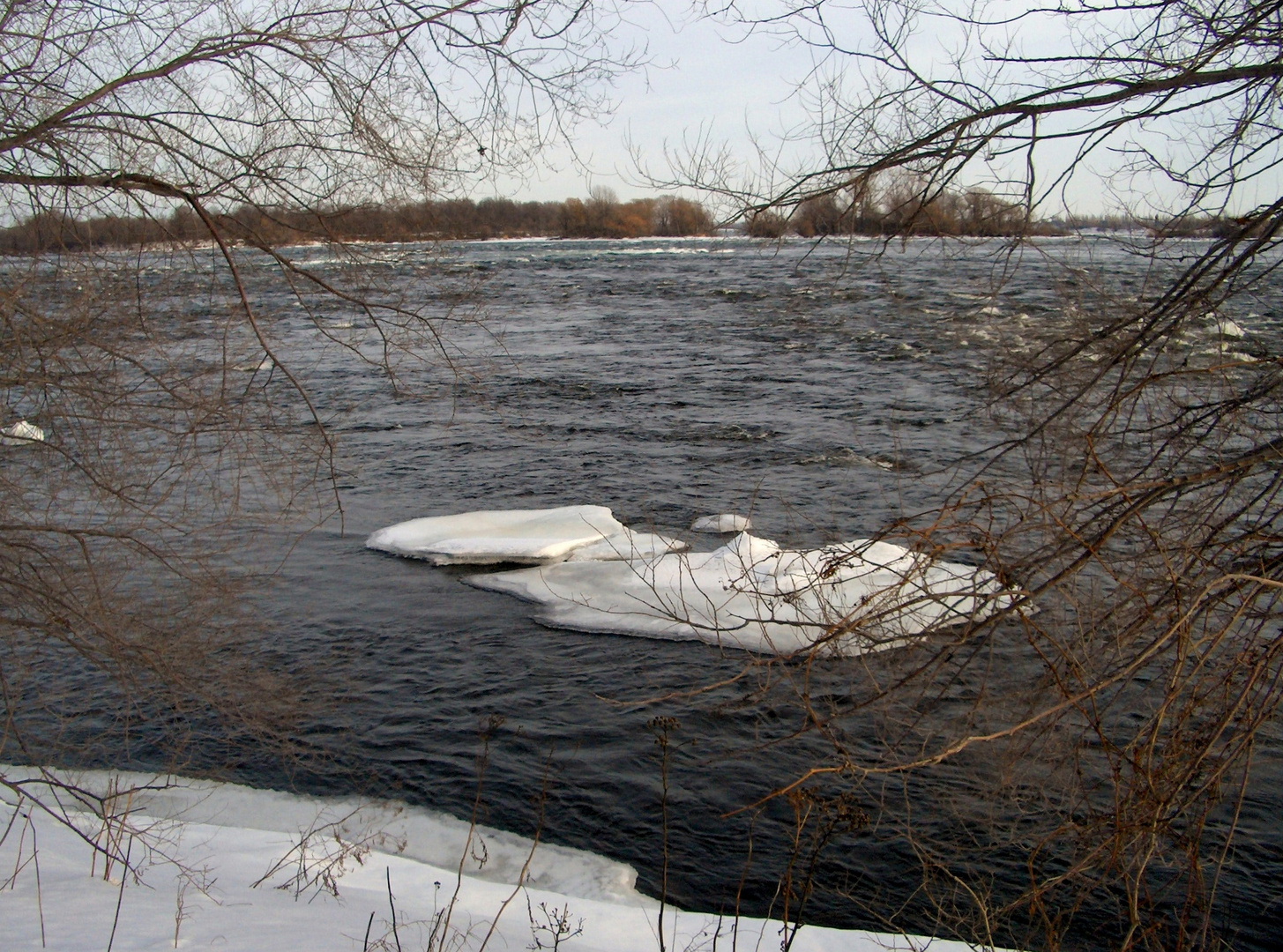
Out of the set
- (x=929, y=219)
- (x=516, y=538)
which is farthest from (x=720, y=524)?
(x=929, y=219)

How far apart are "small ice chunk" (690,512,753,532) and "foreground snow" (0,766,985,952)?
445cm

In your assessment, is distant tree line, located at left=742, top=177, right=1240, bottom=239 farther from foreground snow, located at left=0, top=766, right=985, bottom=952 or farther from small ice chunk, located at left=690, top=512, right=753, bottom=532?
small ice chunk, located at left=690, top=512, right=753, bottom=532

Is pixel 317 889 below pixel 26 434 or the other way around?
below

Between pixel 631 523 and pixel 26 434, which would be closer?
pixel 26 434

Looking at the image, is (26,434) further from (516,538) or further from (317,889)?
(516,538)

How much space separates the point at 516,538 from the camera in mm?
9164

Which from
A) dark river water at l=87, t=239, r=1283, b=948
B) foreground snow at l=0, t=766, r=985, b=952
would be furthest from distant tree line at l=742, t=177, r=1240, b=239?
foreground snow at l=0, t=766, r=985, b=952

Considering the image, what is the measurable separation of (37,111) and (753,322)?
1921cm

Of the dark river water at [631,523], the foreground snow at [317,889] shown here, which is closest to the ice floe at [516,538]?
the dark river water at [631,523]

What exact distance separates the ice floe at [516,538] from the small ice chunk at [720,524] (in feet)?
1.30

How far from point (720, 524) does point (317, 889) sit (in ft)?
18.4

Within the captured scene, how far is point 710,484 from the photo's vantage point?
35.2ft

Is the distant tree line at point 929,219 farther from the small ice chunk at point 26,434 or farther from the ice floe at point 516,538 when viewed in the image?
the ice floe at point 516,538

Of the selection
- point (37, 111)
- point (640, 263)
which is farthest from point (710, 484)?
point (640, 263)
